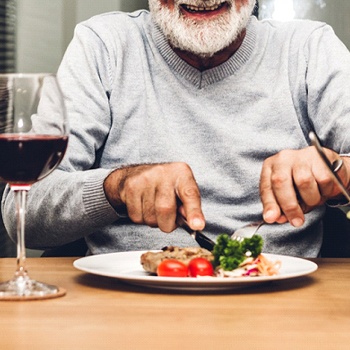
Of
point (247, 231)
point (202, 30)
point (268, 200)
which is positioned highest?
point (202, 30)

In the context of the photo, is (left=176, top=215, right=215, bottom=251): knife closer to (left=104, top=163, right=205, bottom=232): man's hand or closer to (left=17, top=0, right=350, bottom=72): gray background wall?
(left=104, top=163, right=205, bottom=232): man's hand

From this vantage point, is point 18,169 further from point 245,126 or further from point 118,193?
point 245,126

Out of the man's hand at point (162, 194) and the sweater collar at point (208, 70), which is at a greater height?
the sweater collar at point (208, 70)

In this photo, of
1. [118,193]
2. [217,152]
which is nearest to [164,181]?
[118,193]

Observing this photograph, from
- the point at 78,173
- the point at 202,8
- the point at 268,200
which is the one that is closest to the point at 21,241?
the point at 268,200

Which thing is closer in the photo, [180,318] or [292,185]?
[180,318]

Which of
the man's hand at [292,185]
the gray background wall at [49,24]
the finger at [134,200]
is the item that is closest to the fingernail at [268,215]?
the man's hand at [292,185]

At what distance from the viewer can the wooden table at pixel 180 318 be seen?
739mm

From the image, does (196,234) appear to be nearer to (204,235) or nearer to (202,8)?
(204,235)

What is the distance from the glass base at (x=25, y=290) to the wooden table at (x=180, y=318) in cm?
1

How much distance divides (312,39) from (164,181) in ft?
3.09

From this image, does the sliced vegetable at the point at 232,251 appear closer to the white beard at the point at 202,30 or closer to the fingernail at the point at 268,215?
the fingernail at the point at 268,215

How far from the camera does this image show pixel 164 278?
37.5 inches

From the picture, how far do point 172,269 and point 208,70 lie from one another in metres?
0.96
